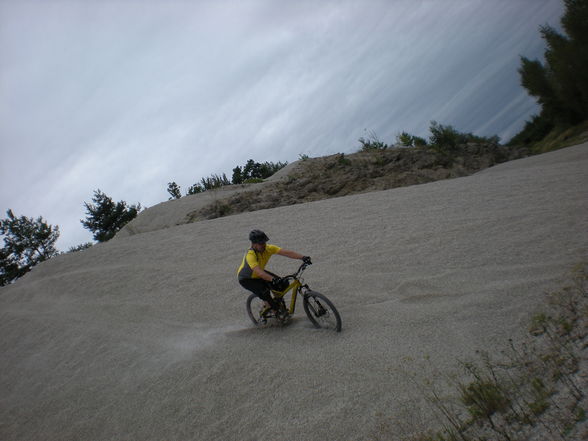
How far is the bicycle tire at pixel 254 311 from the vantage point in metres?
7.12

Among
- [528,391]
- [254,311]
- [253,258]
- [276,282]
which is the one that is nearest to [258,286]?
[276,282]

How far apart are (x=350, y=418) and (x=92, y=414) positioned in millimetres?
4175

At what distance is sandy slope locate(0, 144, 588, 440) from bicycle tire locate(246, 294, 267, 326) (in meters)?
0.22

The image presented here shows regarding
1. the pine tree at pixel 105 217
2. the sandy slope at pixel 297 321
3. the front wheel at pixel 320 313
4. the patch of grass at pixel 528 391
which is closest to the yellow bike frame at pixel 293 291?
the front wheel at pixel 320 313

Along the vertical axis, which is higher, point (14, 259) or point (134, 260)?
point (14, 259)

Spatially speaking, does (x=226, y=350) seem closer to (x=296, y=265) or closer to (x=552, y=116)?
(x=296, y=265)

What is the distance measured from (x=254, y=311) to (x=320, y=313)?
→ 1.87 metres

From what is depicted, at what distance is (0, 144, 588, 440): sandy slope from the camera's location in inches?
195

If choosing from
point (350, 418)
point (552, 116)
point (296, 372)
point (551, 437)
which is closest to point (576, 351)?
point (551, 437)

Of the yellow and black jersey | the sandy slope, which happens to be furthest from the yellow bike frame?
the sandy slope

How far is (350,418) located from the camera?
14.0 ft

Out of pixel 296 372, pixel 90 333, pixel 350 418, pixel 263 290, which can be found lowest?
pixel 350 418

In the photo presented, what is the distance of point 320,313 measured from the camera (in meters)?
6.26

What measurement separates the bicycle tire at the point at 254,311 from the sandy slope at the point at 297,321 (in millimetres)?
225
